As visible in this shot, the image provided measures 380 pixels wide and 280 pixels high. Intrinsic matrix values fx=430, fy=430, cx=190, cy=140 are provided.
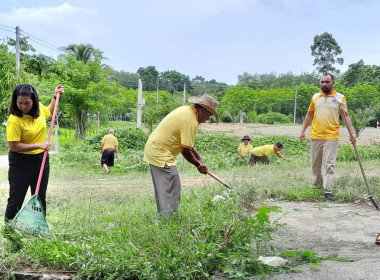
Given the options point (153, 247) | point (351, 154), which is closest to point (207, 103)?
point (153, 247)

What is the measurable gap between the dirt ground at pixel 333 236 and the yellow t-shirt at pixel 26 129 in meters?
2.33

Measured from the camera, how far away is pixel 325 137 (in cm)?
680

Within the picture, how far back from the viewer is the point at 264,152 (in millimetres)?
12266

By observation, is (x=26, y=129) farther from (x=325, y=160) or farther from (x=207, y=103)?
(x=325, y=160)

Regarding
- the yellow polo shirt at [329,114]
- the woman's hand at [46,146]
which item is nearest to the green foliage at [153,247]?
the woman's hand at [46,146]

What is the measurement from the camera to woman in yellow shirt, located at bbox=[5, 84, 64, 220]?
412 cm

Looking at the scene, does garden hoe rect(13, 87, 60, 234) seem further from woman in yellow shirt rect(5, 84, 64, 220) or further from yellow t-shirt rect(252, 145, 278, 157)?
yellow t-shirt rect(252, 145, 278, 157)

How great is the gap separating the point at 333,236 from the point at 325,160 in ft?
8.01

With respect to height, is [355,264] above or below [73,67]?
below

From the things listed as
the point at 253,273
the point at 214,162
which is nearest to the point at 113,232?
the point at 253,273

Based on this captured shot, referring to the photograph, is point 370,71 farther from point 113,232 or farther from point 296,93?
point 113,232

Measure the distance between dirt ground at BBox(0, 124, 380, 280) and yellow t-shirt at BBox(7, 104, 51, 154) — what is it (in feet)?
7.66

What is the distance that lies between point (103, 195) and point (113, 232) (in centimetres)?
361

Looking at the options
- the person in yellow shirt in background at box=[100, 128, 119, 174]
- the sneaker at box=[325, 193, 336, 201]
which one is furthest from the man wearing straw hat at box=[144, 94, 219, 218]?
the person in yellow shirt in background at box=[100, 128, 119, 174]
